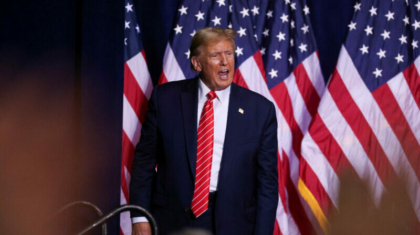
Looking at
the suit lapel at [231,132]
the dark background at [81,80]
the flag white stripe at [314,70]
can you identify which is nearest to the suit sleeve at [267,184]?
the suit lapel at [231,132]

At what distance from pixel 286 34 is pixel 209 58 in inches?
45.3

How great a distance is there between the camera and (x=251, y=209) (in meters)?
2.25

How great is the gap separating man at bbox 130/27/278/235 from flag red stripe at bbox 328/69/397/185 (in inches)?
41.4

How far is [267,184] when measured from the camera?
2234 mm

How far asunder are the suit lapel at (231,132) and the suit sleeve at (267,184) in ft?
0.49

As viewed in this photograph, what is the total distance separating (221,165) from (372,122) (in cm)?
145

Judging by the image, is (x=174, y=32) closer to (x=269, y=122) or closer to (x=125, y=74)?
(x=125, y=74)

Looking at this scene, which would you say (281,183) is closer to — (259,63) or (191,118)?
(259,63)

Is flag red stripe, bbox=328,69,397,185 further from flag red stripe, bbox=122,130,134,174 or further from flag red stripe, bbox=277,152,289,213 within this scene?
flag red stripe, bbox=122,130,134,174

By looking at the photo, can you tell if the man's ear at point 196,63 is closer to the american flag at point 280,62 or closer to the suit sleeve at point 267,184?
the suit sleeve at point 267,184

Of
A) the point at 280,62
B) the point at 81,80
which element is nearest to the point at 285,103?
the point at 280,62

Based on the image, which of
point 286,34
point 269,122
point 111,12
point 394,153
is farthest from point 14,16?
point 394,153

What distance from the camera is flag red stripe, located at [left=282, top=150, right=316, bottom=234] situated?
3.29 m

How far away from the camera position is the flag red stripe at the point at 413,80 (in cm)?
318
